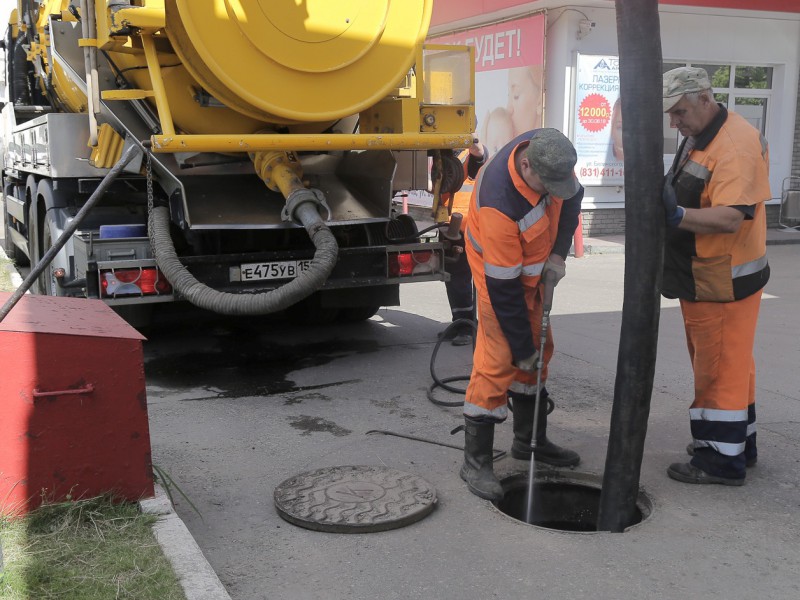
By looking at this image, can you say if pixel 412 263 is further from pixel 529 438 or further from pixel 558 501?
pixel 558 501

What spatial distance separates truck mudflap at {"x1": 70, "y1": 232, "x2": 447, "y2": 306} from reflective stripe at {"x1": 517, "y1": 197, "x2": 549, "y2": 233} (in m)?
2.33

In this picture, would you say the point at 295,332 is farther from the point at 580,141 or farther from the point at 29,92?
the point at 580,141

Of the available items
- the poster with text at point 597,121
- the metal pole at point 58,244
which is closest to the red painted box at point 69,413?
the metal pole at point 58,244

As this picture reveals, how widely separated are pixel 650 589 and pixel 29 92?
7892 millimetres

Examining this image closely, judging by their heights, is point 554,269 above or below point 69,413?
above

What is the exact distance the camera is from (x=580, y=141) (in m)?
13.2

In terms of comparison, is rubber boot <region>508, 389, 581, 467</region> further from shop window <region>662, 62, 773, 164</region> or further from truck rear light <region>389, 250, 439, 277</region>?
shop window <region>662, 62, 773, 164</region>

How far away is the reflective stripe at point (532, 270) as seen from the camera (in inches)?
156

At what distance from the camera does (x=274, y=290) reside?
5.11 meters

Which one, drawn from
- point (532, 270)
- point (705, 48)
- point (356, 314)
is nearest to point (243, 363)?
point (356, 314)

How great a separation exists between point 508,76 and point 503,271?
10951 millimetres

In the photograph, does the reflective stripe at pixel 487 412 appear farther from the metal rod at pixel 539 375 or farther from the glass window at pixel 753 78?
the glass window at pixel 753 78

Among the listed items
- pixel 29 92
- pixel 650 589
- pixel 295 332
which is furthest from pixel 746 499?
pixel 29 92

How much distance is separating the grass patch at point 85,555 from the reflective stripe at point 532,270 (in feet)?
6.17
